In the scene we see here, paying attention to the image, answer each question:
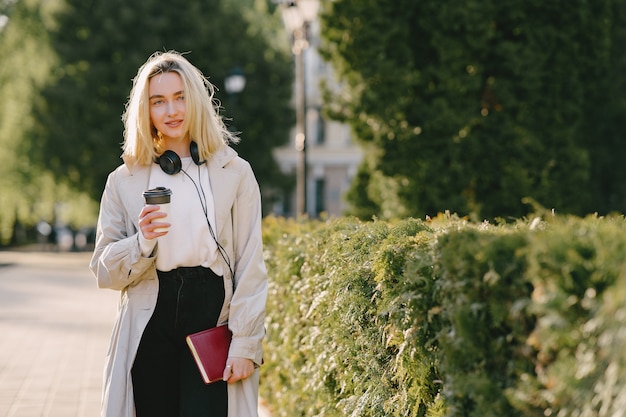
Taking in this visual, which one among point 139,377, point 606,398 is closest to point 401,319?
point 139,377

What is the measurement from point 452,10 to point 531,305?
38.2 ft

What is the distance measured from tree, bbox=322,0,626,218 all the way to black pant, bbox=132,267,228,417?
10.6 metres

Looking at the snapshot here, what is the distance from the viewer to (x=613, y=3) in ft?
48.9

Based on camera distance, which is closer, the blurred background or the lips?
the lips

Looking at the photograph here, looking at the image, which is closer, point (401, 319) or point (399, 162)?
point (401, 319)

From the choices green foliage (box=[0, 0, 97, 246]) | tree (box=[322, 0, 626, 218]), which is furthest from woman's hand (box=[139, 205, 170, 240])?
green foliage (box=[0, 0, 97, 246])

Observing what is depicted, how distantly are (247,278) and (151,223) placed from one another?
47 cm

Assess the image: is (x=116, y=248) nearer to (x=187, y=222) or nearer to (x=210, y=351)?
(x=187, y=222)

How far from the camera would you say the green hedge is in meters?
2.16

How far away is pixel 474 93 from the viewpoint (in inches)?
560

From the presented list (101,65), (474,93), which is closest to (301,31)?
(474,93)

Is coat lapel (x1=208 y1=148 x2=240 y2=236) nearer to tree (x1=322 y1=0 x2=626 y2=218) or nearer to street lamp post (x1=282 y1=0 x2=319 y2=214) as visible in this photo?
street lamp post (x1=282 y1=0 x2=319 y2=214)

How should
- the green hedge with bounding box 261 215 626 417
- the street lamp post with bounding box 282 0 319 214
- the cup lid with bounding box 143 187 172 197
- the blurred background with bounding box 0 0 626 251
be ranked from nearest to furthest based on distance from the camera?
the green hedge with bounding box 261 215 626 417
the cup lid with bounding box 143 187 172 197
the street lamp post with bounding box 282 0 319 214
the blurred background with bounding box 0 0 626 251

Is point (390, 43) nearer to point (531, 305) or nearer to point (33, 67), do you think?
point (531, 305)
